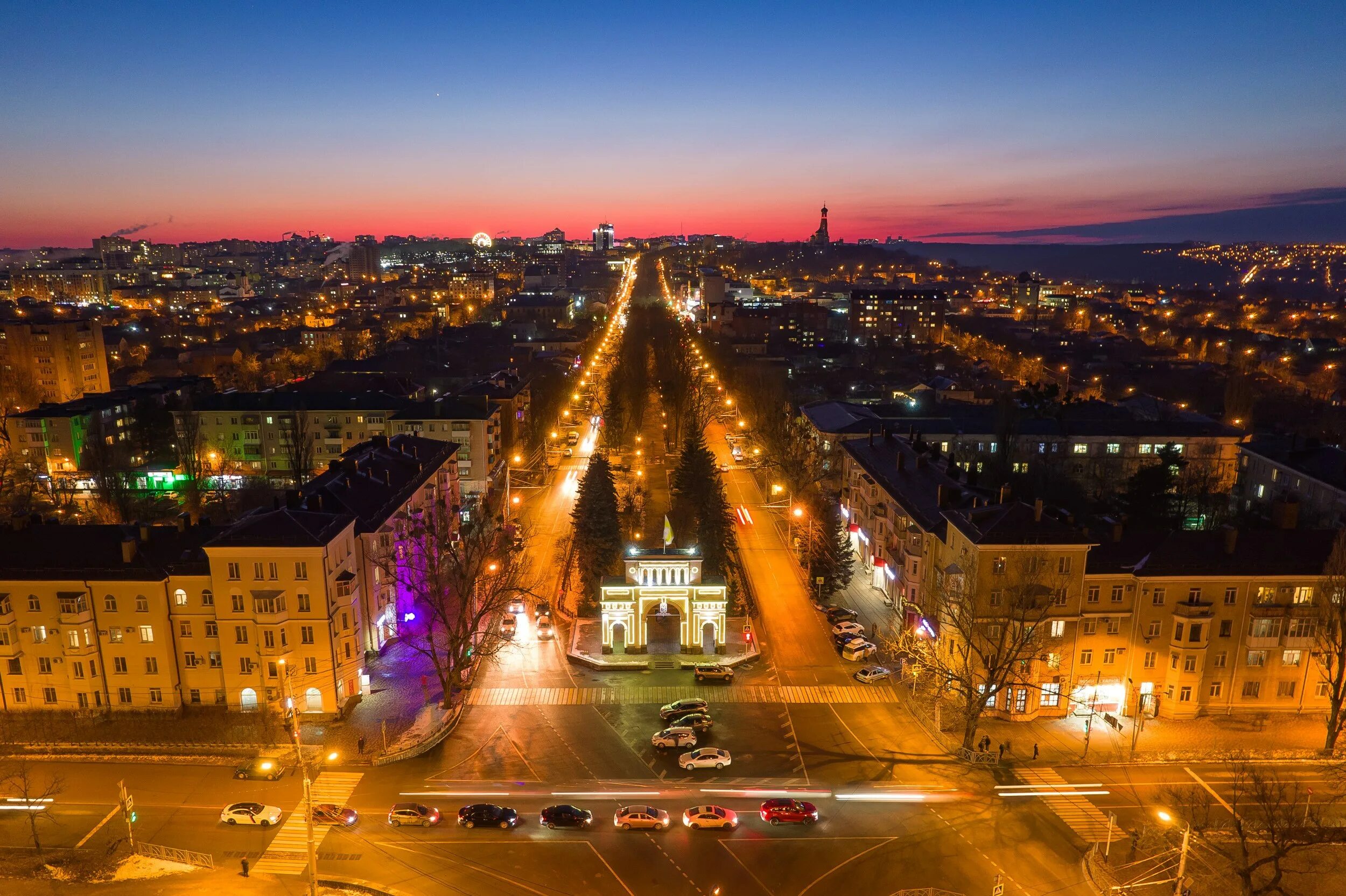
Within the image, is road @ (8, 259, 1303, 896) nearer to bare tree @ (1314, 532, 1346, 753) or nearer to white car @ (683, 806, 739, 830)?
white car @ (683, 806, 739, 830)

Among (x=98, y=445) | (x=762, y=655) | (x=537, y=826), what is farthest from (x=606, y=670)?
(x=98, y=445)

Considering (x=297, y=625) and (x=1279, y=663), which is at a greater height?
(x=297, y=625)

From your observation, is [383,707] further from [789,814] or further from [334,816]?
[789,814]

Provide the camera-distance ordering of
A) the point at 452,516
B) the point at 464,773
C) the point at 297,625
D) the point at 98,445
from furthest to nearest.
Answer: the point at 98,445, the point at 452,516, the point at 297,625, the point at 464,773

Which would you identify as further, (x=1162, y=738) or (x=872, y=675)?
(x=872, y=675)

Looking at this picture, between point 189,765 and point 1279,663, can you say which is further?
point 1279,663

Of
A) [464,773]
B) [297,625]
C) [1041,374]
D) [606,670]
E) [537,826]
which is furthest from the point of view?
[1041,374]

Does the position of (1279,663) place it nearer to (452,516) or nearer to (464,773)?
(464,773)

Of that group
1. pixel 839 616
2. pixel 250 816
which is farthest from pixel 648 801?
pixel 839 616
